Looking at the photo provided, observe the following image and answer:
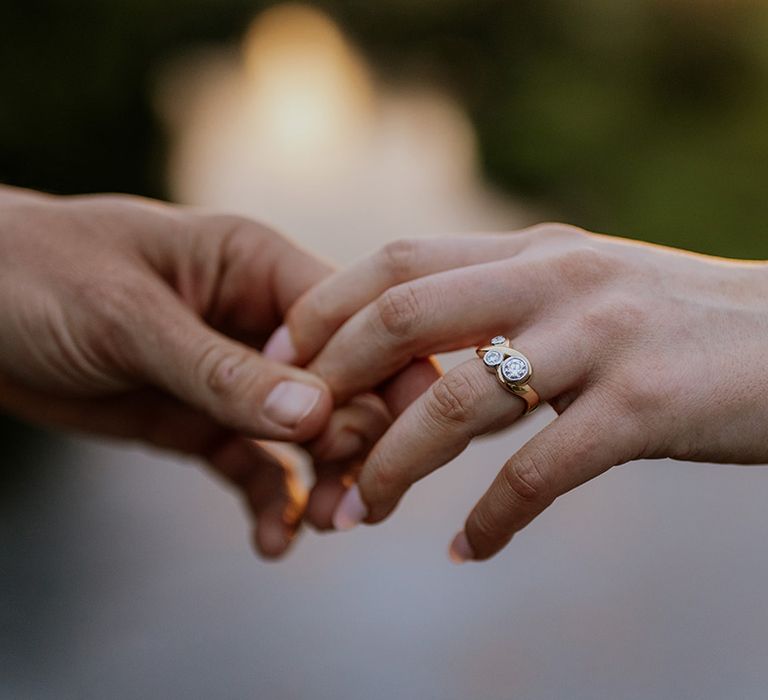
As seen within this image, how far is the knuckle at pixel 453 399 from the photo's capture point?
2061 mm

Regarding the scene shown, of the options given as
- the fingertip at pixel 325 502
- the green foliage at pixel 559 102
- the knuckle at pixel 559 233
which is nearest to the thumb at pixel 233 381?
the fingertip at pixel 325 502

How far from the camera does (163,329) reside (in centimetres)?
245

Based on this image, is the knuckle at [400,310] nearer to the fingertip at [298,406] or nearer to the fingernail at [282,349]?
the fingertip at [298,406]

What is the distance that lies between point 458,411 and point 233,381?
586 mm

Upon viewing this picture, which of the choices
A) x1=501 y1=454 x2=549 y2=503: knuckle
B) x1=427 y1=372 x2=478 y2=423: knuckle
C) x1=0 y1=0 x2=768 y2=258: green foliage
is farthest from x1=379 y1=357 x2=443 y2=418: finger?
x1=0 y1=0 x2=768 y2=258: green foliage

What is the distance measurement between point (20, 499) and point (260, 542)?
251 cm

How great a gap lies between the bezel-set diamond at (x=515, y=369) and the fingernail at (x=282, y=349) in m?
0.70

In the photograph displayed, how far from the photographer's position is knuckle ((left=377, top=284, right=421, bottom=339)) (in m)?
2.21

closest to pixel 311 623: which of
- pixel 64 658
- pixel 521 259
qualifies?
pixel 64 658

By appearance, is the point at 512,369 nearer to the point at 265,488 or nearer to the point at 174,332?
the point at 174,332

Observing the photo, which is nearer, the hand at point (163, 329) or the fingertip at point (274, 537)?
the hand at point (163, 329)

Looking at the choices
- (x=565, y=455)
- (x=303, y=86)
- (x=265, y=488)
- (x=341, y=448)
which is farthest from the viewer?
(x=303, y=86)

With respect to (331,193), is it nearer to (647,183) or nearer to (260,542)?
(647,183)

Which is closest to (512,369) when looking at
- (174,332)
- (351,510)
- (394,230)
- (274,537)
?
(351,510)
